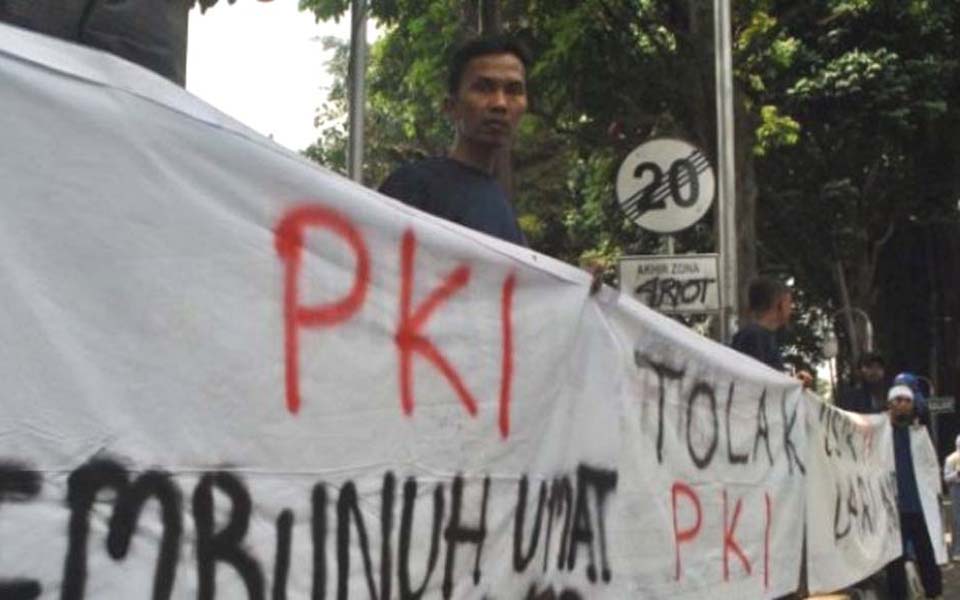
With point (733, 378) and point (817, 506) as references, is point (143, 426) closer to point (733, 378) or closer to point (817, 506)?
point (733, 378)

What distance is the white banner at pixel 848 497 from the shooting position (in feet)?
18.9

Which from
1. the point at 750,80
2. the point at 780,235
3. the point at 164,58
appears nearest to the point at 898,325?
the point at 780,235

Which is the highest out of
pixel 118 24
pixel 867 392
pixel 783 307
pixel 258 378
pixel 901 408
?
pixel 118 24

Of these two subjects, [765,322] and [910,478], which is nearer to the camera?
[765,322]

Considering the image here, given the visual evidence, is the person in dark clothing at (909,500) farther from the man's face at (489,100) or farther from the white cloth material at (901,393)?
the man's face at (489,100)

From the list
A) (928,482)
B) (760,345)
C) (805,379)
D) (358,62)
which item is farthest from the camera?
(928,482)

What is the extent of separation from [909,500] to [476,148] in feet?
18.5

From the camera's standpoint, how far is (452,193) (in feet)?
11.5

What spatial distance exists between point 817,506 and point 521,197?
2137 cm

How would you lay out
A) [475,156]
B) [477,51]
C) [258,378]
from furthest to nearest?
1. [477,51]
2. [475,156]
3. [258,378]

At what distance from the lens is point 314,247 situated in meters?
2.33

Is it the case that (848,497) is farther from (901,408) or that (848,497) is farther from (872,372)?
(872,372)

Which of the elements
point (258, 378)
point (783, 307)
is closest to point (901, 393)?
point (783, 307)

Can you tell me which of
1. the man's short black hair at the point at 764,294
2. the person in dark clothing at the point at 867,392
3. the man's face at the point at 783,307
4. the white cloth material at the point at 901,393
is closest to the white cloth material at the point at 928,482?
the white cloth material at the point at 901,393
